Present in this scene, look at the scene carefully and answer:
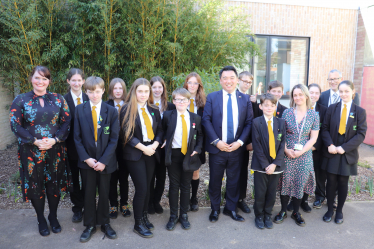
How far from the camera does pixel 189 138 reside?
2754 mm

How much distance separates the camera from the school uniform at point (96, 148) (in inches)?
98.3

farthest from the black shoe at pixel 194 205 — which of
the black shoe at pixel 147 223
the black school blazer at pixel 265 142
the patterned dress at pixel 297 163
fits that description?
the patterned dress at pixel 297 163

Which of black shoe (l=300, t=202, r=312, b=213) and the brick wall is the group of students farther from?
the brick wall

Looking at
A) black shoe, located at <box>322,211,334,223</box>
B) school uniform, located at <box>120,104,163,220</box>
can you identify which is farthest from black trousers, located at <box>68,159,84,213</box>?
→ black shoe, located at <box>322,211,334,223</box>

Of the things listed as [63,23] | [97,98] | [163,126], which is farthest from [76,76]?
[63,23]

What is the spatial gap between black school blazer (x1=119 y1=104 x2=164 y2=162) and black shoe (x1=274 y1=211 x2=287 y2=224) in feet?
4.68

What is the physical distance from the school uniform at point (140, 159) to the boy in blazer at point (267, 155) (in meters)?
1.03

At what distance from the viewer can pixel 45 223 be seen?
2623 mm

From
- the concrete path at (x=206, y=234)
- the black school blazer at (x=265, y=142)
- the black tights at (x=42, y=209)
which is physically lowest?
the concrete path at (x=206, y=234)

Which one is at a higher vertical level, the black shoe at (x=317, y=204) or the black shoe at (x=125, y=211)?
the black shoe at (x=125, y=211)

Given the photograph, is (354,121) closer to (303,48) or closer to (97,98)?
(97,98)

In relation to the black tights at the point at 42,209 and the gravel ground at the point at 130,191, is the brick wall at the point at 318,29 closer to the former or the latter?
the gravel ground at the point at 130,191

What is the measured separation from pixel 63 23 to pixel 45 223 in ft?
12.5

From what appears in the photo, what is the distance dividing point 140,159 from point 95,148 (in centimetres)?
44
